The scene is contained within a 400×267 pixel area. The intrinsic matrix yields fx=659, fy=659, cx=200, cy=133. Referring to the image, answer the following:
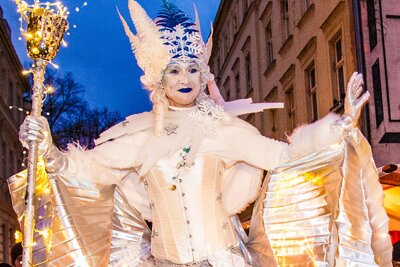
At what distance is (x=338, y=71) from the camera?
1048cm

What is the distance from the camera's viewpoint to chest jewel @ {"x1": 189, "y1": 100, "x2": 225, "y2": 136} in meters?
3.55

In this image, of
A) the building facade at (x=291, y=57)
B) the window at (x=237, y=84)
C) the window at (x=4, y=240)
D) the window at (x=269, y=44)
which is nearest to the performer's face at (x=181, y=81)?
the building facade at (x=291, y=57)

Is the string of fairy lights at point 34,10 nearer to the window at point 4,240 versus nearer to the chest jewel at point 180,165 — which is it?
the chest jewel at point 180,165

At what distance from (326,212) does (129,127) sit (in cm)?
118

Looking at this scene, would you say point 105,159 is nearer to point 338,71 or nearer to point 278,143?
point 278,143

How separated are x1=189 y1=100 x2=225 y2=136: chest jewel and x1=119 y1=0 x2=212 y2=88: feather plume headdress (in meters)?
0.24

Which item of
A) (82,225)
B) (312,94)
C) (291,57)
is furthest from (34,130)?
Answer: (291,57)

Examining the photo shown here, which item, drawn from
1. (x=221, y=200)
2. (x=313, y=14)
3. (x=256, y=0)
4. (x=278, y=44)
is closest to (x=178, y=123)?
(x=221, y=200)

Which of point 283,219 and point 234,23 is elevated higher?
point 234,23

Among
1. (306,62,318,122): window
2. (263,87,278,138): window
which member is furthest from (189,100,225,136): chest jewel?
(263,87,278,138): window

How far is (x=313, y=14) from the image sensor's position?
11672mm

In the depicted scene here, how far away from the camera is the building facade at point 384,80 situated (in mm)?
8570

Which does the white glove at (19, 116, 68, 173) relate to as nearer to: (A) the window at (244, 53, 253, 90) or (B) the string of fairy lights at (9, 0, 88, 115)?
(B) the string of fairy lights at (9, 0, 88, 115)

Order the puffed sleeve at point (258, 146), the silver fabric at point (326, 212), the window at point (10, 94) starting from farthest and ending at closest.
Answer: the window at point (10, 94) → the puffed sleeve at point (258, 146) → the silver fabric at point (326, 212)
